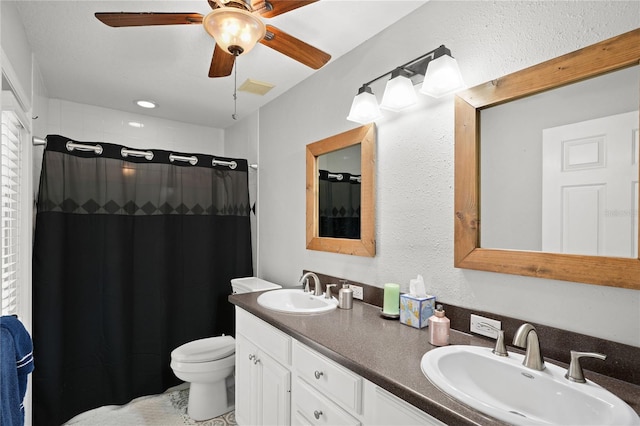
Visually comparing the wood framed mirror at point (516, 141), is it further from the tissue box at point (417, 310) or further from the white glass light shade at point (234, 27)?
the white glass light shade at point (234, 27)

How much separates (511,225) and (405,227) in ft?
1.57

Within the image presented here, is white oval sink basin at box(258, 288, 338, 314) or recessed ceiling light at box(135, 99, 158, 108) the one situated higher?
recessed ceiling light at box(135, 99, 158, 108)

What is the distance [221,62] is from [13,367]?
4.64 feet

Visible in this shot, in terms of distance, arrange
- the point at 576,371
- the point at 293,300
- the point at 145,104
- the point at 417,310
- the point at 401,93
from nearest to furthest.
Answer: the point at 576,371 < the point at 417,310 < the point at 401,93 < the point at 293,300 < the point at 145,104

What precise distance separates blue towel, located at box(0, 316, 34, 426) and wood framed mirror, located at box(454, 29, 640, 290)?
160 centimetres

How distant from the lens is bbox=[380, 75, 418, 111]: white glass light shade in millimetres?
1505

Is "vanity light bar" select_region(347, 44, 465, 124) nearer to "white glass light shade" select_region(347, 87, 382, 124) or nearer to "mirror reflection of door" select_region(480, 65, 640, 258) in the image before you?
"white glass light shade" select_region(347, 87, 382, 124)

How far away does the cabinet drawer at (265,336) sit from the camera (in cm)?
151

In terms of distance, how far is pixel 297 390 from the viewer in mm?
1440

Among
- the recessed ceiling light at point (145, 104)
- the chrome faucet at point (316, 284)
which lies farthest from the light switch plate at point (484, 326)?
the recessed ceiling light at point (145, 104)

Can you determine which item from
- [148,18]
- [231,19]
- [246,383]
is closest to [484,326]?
[246,383]

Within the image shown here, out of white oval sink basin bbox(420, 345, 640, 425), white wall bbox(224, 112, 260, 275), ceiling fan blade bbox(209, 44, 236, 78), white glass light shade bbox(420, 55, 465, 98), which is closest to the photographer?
white oval sink basin bbox(420, 345, 640, 425)

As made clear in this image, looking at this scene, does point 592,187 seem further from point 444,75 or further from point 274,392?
point 274,392

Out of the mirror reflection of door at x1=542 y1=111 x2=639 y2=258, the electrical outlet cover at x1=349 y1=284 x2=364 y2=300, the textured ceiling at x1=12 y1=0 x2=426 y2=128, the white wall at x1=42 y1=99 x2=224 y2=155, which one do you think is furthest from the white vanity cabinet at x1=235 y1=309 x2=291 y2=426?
the white wall at x1=42 y1=99 x2=224 y2=155
